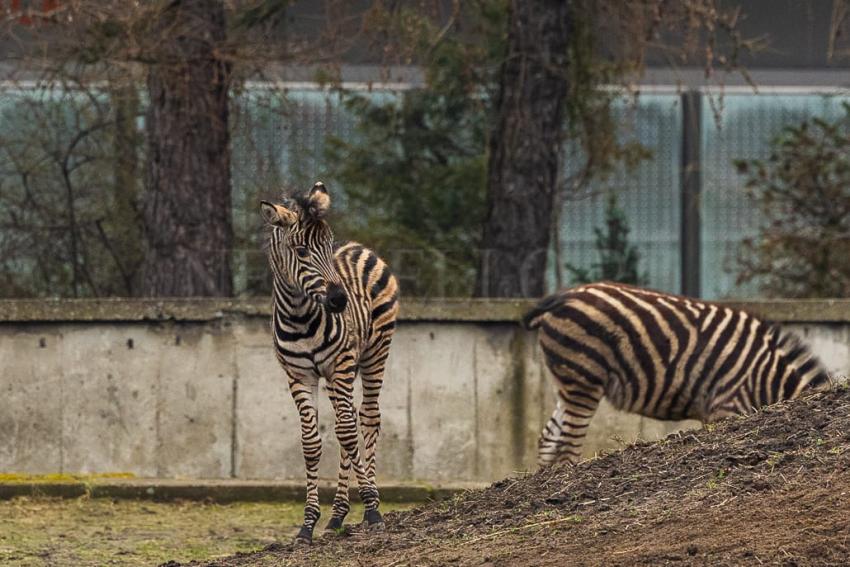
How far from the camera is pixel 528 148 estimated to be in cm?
1316

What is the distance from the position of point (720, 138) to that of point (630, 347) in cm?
659

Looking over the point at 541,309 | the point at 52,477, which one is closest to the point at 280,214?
the point at 541,309

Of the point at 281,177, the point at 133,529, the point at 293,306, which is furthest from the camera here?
the point at 281,177

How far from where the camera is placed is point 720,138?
51.8 feet

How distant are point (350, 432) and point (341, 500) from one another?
15.2 inches

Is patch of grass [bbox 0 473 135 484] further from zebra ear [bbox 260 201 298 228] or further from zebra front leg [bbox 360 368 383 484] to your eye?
zebra ear [bbox 260 201 298 228]

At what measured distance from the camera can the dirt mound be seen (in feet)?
18.8

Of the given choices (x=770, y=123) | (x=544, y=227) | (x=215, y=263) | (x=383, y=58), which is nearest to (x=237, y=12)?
(x=383, y=58)

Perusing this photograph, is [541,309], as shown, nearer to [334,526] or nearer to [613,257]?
[334,526]

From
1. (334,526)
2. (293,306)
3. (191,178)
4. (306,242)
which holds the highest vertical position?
(191,178)

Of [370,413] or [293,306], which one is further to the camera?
[370,413]

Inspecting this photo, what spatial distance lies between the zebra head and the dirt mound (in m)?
1.29

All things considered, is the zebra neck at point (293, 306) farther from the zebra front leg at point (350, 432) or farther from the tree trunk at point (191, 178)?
the tree trunk at point (191, 178)

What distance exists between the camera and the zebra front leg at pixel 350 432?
8297mm
